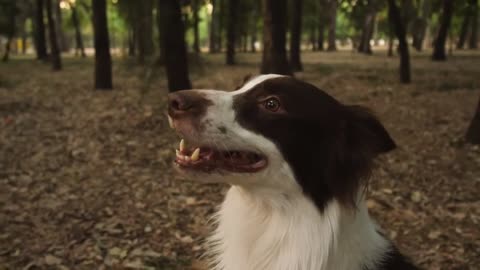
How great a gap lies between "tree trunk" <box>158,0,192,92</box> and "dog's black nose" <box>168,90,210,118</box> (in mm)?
6724

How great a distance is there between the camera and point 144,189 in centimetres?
632

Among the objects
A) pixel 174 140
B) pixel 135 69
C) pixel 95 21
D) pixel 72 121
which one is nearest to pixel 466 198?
pixel 174 140

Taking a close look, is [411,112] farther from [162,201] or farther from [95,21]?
[95,21]

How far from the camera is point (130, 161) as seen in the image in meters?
7.27

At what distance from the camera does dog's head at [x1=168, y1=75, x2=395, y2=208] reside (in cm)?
263

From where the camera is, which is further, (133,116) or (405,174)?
(133,116)

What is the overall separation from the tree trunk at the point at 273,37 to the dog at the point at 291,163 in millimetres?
7613

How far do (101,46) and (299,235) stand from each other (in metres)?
11.8

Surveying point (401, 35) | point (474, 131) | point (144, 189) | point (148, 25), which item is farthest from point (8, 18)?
point (474, 131)

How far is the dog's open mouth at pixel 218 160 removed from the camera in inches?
105

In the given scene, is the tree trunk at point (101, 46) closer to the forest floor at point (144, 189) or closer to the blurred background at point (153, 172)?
→ the blurred background at point (153, 172)

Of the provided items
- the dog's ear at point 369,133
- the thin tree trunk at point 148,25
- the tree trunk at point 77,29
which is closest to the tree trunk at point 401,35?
the thin tree trunk at point 148,25

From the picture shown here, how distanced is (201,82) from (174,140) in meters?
6.61

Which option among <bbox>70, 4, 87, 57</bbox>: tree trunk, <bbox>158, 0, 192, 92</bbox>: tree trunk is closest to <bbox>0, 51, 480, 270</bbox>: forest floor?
<bbox>158, 0, 192, 92</bbox>: tree trunk
